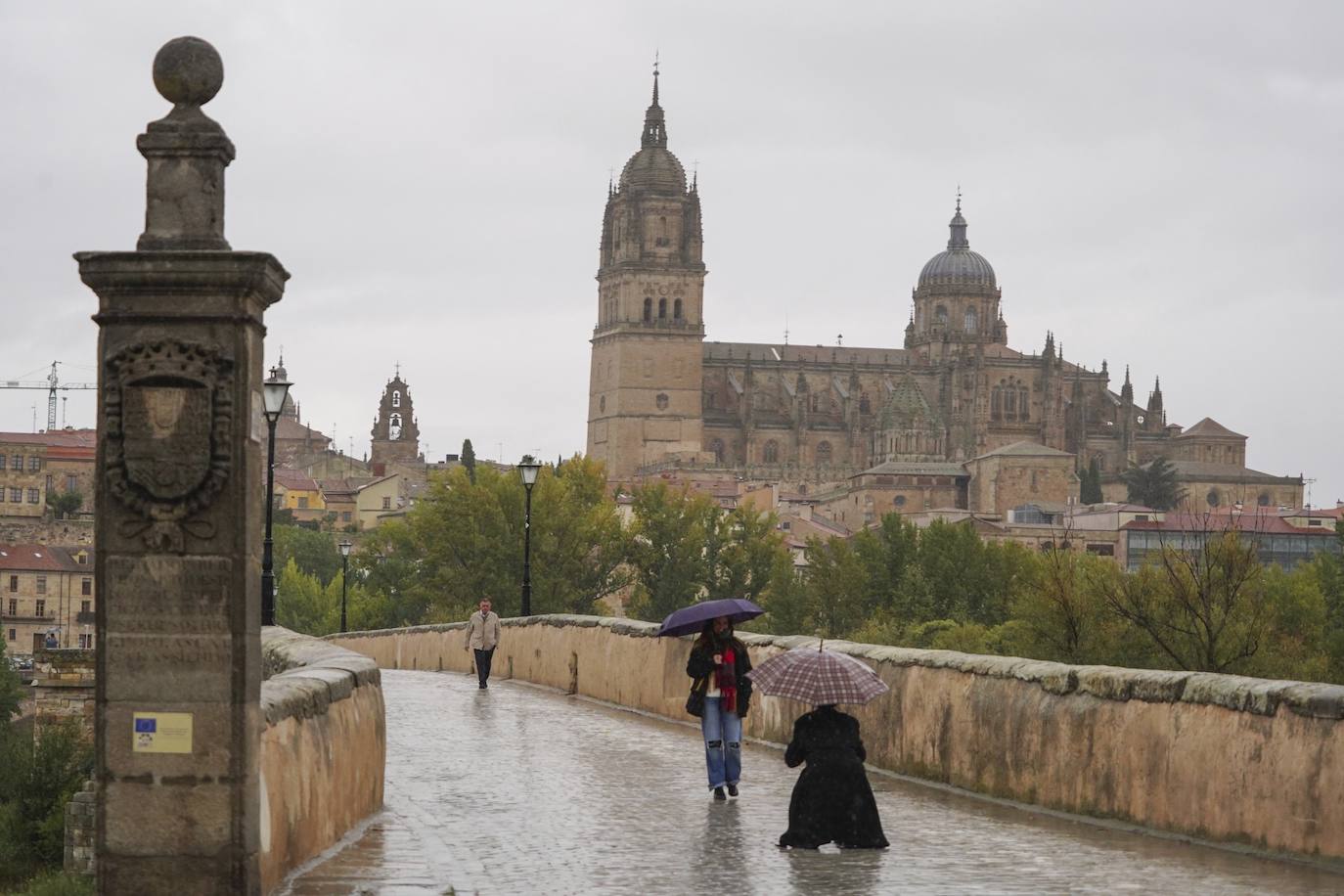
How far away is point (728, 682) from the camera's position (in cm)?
1464

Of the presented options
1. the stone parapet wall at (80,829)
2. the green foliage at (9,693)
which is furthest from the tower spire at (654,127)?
the stone parapet wall at (80,829)

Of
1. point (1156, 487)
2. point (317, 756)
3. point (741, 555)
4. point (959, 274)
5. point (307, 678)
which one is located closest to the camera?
point (317, 756)

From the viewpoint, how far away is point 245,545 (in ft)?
29.2

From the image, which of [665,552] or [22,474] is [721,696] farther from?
[22,474]

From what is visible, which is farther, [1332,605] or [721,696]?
[1332,605]

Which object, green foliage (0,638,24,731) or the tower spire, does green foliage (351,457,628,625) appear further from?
the tower spire

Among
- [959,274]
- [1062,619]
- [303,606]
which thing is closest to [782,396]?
[959,274]

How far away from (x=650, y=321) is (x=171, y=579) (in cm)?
16456

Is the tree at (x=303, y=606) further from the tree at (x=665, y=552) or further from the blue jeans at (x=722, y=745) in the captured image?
the blue jeans at (x=722, y=745)

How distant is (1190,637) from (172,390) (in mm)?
43738

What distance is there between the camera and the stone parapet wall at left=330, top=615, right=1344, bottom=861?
35.4ft

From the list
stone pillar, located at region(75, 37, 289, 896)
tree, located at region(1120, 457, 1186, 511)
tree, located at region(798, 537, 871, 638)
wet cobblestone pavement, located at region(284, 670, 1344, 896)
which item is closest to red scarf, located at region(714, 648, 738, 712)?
wet cobblestone pavement, located at region(284, 670, 1344, 896)

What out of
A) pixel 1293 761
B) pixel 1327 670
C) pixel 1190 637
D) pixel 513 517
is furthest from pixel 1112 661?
pixel 1293 761

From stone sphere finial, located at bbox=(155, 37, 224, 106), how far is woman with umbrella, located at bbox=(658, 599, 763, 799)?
19.2 ft
